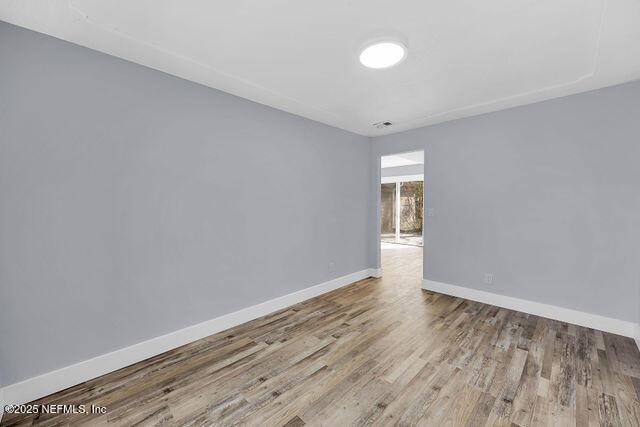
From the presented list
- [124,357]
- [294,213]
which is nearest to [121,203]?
[124,357]

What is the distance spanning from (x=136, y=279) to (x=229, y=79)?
1.98 meters

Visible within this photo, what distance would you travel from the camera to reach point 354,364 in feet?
7.10

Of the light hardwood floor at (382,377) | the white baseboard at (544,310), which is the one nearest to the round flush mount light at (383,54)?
the light hardwood floor at (382,377)

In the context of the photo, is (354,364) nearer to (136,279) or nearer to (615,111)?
(136,279)

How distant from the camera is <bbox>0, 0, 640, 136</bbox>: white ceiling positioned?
157 cm

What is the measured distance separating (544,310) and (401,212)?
6275 millimetres

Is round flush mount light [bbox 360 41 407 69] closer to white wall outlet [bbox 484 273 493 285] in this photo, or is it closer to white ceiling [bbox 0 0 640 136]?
white ceiling [bbox 0 0 640 136]

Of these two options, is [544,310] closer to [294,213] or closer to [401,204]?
[294,213]

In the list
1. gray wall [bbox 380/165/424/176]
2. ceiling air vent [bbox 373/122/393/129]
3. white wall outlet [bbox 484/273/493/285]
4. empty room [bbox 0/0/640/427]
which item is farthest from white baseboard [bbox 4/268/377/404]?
gray wall [bbox 380/165/424/176]

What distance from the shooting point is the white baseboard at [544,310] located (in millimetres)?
2605

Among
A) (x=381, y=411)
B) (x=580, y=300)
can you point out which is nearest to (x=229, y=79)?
(x=381, y=411)

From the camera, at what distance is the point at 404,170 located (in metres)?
8.37

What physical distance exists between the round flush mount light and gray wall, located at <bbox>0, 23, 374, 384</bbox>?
143 cm

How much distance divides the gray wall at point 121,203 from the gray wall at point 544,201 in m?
2.34
